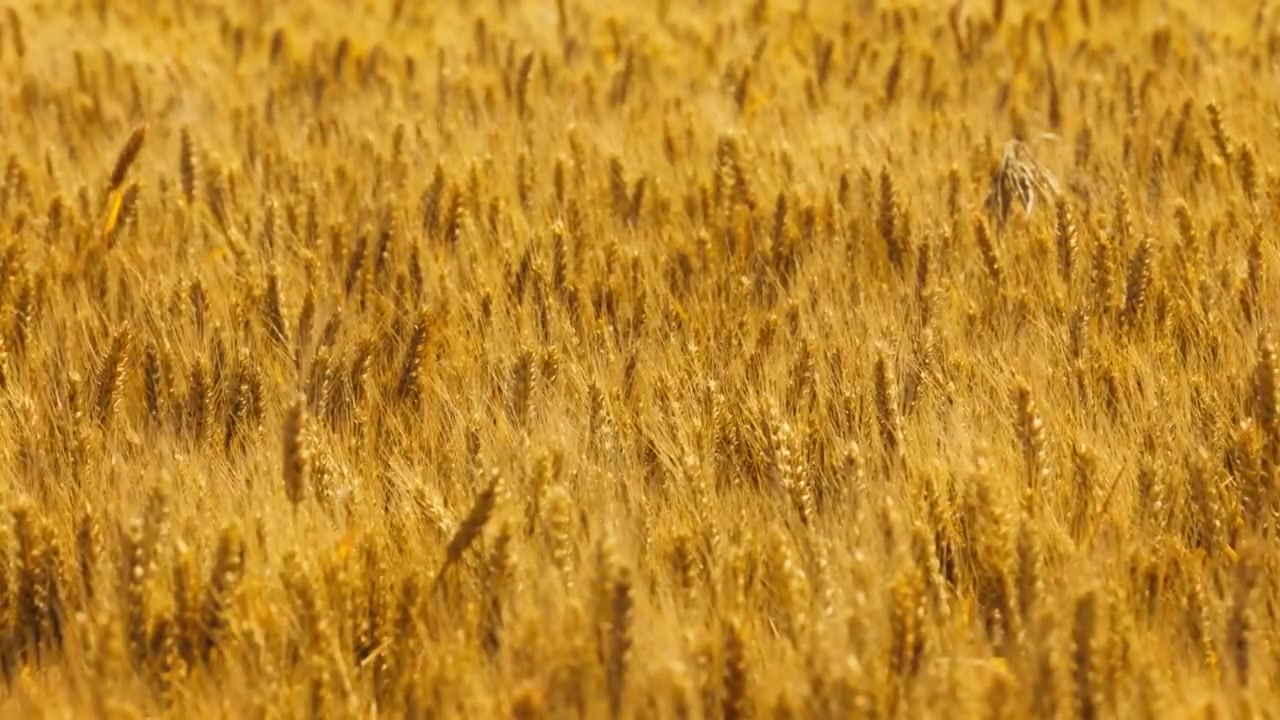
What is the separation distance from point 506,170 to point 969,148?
105 cm

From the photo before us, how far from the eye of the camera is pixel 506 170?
3.65m

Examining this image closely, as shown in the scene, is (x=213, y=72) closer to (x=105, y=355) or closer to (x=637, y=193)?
(x=637, y=193)

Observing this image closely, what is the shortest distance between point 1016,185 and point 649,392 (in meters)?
1.22

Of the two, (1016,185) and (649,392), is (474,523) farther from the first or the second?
(1016,185)

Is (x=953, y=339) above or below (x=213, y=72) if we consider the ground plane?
below

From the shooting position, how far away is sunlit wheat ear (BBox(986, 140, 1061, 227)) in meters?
3.24

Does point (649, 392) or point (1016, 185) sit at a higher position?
point (1016, 185)

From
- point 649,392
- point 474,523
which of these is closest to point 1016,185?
point 649,392

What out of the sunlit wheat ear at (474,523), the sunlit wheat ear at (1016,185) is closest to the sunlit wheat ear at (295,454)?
the sunlit wheat ear at (474,523)

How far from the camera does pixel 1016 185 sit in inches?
130

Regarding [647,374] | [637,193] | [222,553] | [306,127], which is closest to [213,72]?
[306,127]

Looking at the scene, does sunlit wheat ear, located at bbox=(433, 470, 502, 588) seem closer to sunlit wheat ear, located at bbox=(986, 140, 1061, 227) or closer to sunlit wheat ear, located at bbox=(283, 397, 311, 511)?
sunlit wheat ear, located at bbox=(283, 397, 311, 511)

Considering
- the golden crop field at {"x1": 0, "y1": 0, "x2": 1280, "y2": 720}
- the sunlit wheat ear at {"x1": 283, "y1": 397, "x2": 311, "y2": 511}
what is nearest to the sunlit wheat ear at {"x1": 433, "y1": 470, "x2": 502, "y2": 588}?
the golden crop field at {"x1": 0, "y1": 0, "x2": 1280, "y2": 720}

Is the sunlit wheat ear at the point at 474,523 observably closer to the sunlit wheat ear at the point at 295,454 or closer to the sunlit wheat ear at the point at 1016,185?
the sunlit wheat ear at the point at 295,454
